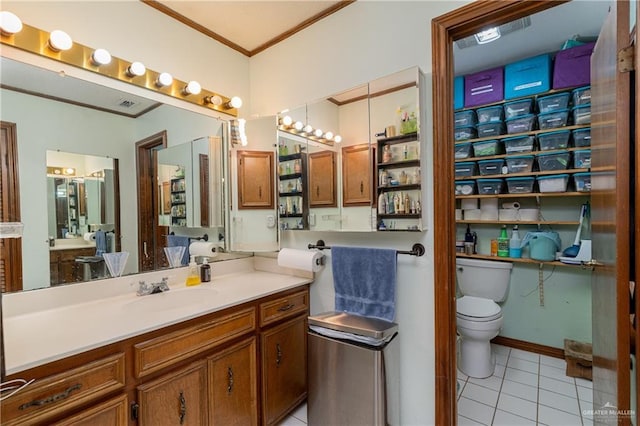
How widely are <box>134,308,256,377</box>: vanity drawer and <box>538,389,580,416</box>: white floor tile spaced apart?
2024 millimetres

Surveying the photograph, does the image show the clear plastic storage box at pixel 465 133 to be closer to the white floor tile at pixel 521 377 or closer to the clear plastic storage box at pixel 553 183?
the clear plastic storage box at pixel 553 183

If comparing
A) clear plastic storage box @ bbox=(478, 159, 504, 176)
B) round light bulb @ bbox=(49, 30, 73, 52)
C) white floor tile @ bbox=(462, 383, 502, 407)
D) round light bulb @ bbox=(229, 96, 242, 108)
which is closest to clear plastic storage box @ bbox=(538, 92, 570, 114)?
clear plastic storage box @ bbox=(478, 159, 504, 176)

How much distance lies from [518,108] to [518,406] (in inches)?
88.3

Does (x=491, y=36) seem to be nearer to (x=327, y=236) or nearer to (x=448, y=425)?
(x=327, y=236)

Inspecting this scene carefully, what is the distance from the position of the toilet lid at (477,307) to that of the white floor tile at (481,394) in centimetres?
51

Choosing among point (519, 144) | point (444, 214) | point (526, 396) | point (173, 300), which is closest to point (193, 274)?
point (173, 300)

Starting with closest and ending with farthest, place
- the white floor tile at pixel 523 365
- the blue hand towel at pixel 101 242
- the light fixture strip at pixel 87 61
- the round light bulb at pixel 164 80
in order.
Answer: the light fixture strip at pixel 87 61
the blue hand towel at pixel 101 242
the round light bulb at pixel 164 80
the white floor tile at pixel 523 365

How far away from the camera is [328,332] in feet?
5.43

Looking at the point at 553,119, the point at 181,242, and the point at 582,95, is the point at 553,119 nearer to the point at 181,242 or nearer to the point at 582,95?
the point at 582,95

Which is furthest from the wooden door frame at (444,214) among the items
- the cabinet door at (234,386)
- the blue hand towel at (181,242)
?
the blue hand towel at (181,242)

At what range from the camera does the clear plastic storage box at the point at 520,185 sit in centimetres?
247

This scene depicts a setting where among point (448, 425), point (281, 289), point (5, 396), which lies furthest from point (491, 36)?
point (5, 396)

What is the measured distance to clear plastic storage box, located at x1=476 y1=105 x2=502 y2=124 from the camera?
256 centimetres

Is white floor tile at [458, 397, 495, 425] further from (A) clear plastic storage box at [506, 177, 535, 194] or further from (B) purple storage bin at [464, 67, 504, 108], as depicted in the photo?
(B) purple storage bin at [464, 67, 504, 108]
